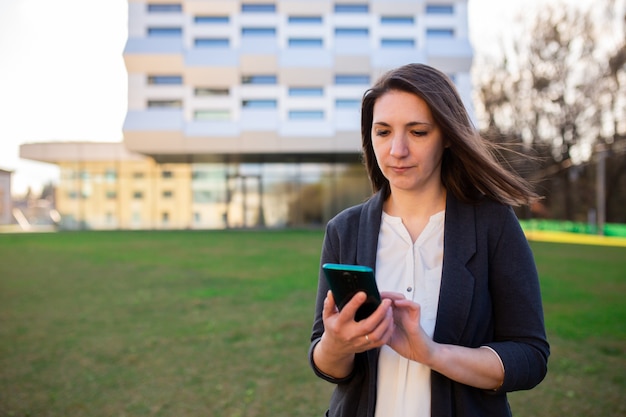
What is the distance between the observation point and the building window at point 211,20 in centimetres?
3447

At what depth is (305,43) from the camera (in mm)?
34406

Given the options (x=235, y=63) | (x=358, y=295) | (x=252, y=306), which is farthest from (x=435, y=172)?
(x=235, y=63)

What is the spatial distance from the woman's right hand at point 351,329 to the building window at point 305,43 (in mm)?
34408

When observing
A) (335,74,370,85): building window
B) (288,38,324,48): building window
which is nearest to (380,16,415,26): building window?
(335,74,370,85): building window

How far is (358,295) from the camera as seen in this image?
145 centimetres

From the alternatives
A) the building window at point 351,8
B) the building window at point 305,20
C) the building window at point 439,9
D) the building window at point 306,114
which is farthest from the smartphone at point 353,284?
the building window at point 439,9

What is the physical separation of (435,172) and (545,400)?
14.4 feet

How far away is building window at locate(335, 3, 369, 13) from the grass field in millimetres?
24752

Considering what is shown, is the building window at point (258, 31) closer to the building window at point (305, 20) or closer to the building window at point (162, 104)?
the building window at point (305, 20)

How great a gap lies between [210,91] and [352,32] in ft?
33.0

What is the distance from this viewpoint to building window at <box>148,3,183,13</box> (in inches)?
1355

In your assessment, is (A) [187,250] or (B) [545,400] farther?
(A) [187,250]

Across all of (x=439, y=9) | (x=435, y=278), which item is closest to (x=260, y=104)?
(x=439, y=9)

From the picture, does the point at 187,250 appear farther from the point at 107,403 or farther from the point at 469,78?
the point at 469,78
